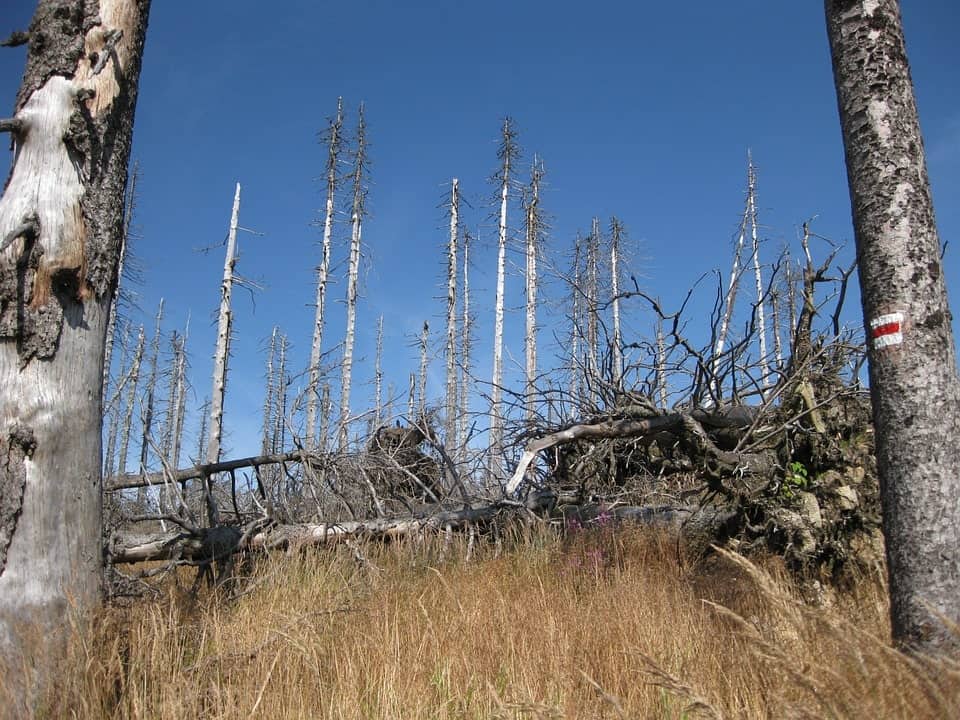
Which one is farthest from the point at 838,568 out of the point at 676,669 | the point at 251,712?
the point at 251,712

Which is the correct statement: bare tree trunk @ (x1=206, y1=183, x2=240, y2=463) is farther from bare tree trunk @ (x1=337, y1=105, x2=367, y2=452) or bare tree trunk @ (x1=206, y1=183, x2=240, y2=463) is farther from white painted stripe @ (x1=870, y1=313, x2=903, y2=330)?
white painted stripe @ (x1=870, y1=313, x2=903, y2=330)

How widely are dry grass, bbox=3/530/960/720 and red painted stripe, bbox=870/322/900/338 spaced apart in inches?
47.3

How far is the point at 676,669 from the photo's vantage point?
328cm

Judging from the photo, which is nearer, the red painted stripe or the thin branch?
the red painted stripe

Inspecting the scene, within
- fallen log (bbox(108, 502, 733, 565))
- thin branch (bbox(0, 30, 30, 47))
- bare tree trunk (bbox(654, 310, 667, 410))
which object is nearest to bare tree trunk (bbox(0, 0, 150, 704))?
thin branch (bbox(0, 30, 30, 47))

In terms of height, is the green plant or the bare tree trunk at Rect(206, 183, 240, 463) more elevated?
the bare tree trunk at Rect(206, 183, 240, 463)

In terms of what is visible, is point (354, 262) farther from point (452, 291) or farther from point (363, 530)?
point (363, 530)

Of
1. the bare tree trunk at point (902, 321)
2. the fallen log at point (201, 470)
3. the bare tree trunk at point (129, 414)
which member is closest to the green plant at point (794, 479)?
the bare tree trunk at point (902, 321)

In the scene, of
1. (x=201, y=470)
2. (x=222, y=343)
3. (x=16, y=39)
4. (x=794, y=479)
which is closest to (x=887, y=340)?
(x=794, y=479)

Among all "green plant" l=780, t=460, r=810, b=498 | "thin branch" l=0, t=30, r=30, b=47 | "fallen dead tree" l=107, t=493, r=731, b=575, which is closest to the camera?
"thin branch" l=0, t=30, r=30, b=47

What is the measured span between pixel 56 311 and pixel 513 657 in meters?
2.87

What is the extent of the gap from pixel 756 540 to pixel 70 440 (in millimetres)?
5036

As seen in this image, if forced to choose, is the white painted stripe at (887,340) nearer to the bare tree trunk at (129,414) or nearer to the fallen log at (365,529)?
the fallen log at (365,529)

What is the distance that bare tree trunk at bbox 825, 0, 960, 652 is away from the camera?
→ 2723 mm
